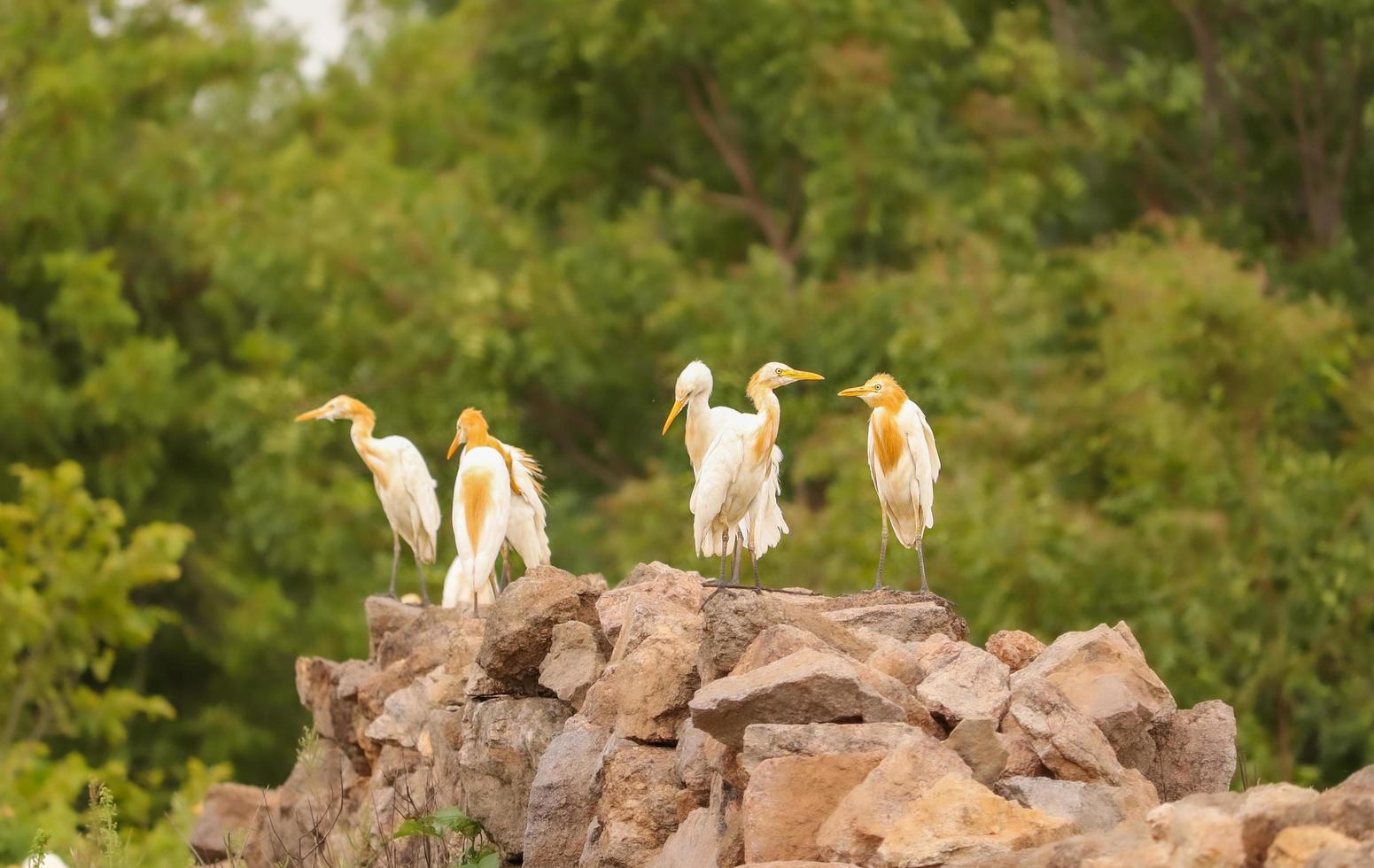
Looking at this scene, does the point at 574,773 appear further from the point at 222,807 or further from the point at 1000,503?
the point at 1000,503

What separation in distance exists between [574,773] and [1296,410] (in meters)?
12.2

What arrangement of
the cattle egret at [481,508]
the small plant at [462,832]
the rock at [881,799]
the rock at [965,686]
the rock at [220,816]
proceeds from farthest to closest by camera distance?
1. the rock at [220,816]
2. the cattle egret at [481,508]
3. the small plant at [462,832]
4. the rock at [965,686]
5. the rock at [881,799]

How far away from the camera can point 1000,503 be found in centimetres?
1590

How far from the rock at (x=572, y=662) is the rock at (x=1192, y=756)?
186 cm

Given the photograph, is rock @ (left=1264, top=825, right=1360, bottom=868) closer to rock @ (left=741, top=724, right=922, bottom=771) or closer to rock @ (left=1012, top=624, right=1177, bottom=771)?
rock @ (left=741, top=724, right=922, bottom=771)

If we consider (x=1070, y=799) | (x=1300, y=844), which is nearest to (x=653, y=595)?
(x=1070, y=799)

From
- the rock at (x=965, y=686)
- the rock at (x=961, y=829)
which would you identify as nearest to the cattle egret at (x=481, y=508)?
the rock at (x=965, y=686)

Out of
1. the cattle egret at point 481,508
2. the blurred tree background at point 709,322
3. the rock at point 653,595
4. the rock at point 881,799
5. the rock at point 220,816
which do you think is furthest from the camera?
the blurred tree background at point 709,322

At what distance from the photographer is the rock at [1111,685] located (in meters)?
6.10

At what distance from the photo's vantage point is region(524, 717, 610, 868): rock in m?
6.42

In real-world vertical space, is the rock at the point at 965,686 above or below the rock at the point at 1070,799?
above

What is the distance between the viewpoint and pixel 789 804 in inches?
211

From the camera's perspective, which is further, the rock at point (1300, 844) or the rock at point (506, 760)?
the rock at point (506, 760)

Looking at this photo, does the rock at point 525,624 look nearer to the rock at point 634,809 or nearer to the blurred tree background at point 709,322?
the rock at point 634,809
